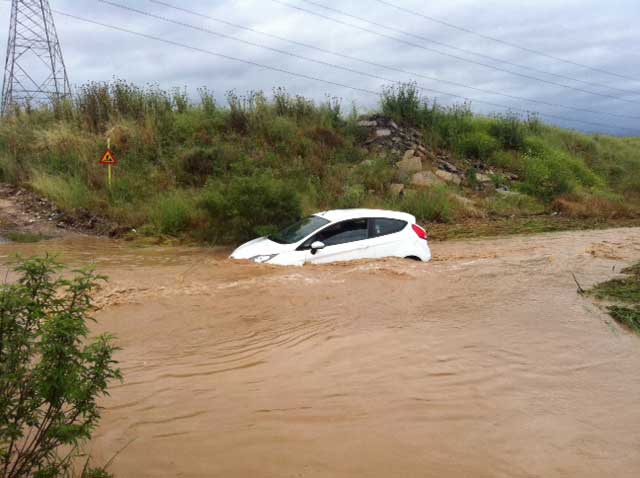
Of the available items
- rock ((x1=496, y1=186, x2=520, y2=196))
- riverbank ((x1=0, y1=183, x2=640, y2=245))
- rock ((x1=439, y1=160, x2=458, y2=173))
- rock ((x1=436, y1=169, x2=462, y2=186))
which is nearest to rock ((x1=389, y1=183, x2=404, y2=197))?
riverbank ((x1=0, y1=183, x2=640, y2=245))

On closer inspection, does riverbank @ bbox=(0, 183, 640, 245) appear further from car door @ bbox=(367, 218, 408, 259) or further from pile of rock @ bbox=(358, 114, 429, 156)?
pile of rock @ bbox=(358, 114, 429, 156)

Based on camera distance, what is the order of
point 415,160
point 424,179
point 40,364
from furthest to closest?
point 415,160 < point 424,179 < point 40,364

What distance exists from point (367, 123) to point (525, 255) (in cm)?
1390

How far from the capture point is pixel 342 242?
10.4m

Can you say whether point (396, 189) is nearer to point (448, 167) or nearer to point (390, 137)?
point (448, 167)

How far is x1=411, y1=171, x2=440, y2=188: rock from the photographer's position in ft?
69.1

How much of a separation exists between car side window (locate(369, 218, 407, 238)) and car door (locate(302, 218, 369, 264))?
12 cm

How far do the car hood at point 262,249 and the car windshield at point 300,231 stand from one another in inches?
5.7

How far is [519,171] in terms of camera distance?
25.4 m

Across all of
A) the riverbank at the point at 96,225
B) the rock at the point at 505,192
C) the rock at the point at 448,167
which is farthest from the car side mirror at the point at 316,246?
the rock at the point at 448,167

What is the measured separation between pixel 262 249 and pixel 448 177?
13.5 m

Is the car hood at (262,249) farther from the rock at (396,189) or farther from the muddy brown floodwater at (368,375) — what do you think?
the rock at (396,189)

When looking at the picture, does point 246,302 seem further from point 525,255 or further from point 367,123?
point 367,123

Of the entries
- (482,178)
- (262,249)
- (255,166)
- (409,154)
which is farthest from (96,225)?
(482,178)
